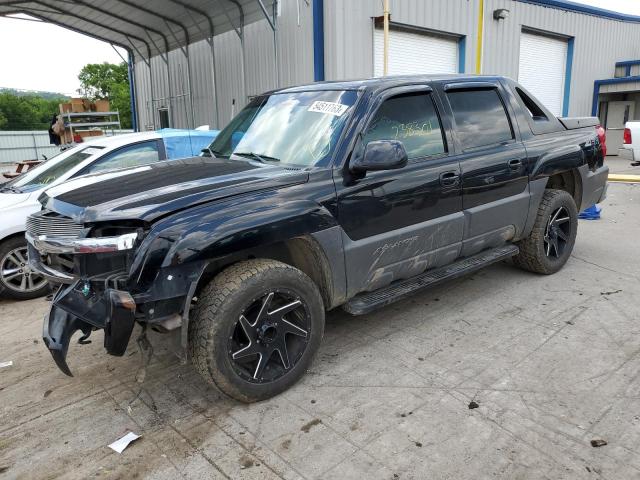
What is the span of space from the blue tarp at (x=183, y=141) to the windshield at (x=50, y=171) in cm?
80

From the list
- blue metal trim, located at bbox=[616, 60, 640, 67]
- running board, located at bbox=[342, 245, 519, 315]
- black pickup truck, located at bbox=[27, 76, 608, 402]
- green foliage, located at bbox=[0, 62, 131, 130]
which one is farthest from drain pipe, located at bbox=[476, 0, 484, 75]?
green foliage, located at bbox=[0, 62, 131, 130]

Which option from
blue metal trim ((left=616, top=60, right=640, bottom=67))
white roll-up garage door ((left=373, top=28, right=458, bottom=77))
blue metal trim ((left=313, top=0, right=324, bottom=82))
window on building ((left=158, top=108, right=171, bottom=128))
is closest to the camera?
blue metal trim ((left=313, top=0, right=324, bottom=82))

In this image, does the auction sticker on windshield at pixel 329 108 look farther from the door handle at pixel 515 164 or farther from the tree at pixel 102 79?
the tree at pixel 102 79

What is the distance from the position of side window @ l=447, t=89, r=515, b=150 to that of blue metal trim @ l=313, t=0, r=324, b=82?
25.6 ft

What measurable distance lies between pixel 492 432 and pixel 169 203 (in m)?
2.21

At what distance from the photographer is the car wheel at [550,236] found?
199 inches

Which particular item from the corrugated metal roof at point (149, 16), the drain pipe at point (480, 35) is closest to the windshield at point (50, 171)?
the corrugated metal roof at point (149, 16)

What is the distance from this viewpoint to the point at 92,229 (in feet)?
9.77

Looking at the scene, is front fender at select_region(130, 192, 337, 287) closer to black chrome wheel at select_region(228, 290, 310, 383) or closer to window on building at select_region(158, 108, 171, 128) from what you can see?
black chrome wheel at select_region(228, 290, 310, 383)

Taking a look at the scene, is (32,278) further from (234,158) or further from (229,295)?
(229,295)

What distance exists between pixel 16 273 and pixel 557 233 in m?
5.62

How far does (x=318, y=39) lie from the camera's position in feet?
38.9

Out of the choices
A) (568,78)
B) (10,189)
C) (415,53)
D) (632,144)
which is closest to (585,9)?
(568,78)

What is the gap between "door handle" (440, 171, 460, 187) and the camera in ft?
13.1
